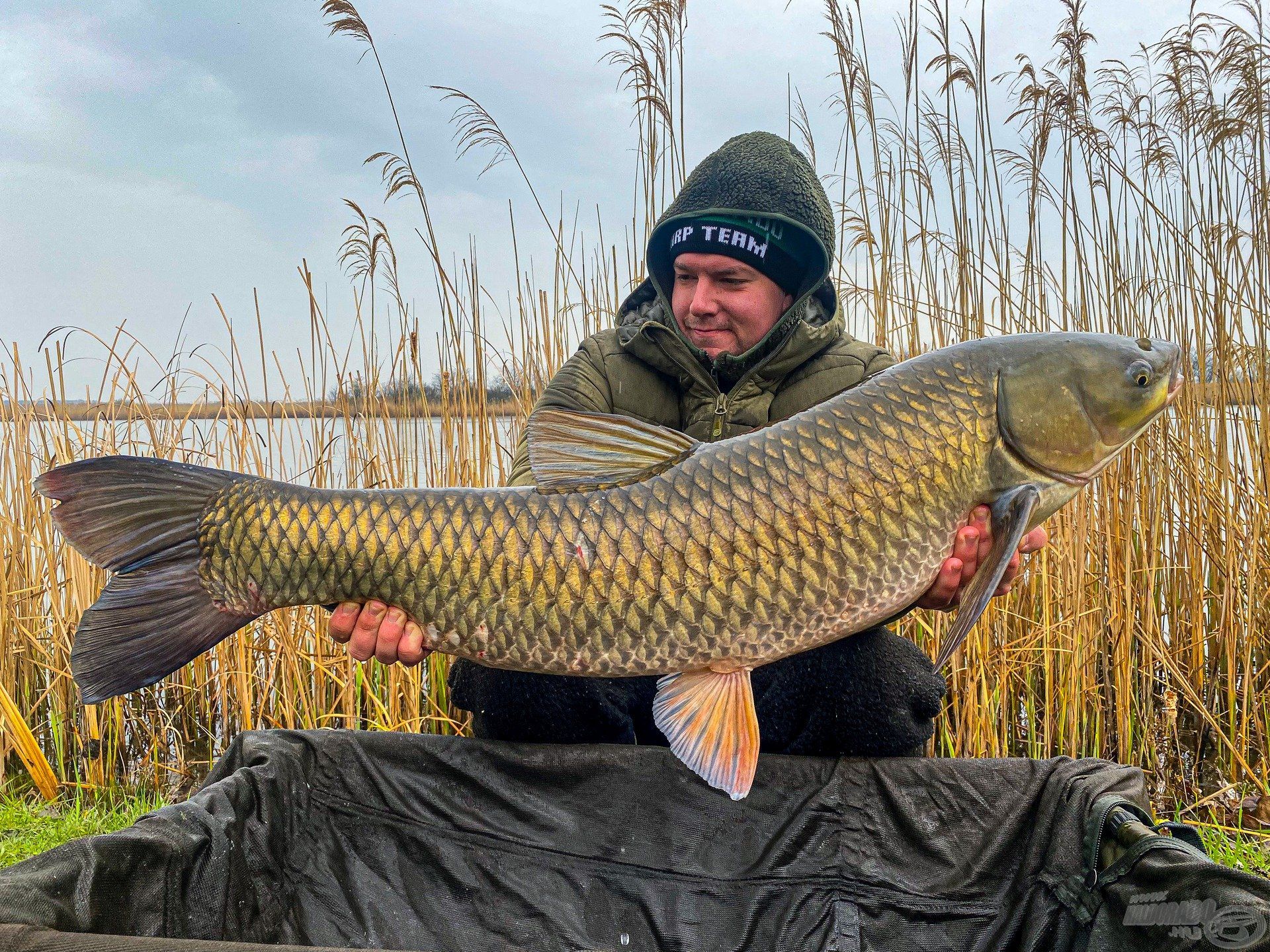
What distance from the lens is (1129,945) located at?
1.30 meters

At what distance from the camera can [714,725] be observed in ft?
4.27

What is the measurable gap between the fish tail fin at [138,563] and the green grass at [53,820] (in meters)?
1.16

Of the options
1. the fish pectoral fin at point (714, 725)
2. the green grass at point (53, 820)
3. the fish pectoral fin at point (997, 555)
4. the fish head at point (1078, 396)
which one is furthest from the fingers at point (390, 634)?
the green grass at point (53, 820)

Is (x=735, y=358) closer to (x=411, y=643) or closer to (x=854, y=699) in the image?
(x=854, y=699)

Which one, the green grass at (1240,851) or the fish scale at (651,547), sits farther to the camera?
the green grass at (1240,851)

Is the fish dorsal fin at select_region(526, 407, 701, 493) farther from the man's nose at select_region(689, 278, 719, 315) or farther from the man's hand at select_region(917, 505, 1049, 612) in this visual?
the man's nose at select_region(689, 278, 719, 315)

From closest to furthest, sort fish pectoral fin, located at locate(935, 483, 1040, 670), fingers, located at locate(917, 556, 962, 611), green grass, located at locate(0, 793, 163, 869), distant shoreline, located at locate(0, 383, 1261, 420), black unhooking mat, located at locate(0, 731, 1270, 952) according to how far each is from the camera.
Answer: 1. fish pectoral fin, located at locate(935, 483, 1040, 670)
2. fingers, located at locate(917, 556, 962, 611)
3. black unhooking mat, located at locate(0, 731, 1270, 952)
4. green grass, located at locate(0, 793, 163, 869)
5. distant shoreline, located at locate(0, 383, 1261, 420)

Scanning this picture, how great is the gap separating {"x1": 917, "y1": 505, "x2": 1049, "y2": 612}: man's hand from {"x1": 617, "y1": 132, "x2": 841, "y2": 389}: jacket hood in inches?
24.2

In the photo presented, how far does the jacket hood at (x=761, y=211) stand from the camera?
192cm

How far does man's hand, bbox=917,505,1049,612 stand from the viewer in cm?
131

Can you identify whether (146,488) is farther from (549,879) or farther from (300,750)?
(549,879)

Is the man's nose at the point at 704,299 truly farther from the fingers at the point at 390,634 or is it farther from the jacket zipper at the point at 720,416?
the fingers at the point at 390,634

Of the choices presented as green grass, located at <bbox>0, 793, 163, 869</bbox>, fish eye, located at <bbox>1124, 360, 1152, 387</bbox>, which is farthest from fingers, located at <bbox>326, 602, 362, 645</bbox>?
green grass, located at <bbox>0, 793, 163, 869</bbox>

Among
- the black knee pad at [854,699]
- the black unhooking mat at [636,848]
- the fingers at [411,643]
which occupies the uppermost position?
the fingers at [411,643]
